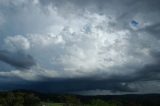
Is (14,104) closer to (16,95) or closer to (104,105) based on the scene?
(16,95)

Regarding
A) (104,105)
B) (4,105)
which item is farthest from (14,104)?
(104,105)

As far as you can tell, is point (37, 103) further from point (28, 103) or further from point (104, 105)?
point (104, 105)

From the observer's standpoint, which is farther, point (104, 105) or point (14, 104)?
point (104, 105)

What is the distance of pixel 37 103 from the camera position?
631ft

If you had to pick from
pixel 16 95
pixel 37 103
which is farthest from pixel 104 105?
pixel 16 95

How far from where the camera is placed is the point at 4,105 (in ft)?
596

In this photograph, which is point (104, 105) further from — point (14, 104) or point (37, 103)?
point (14, 104)

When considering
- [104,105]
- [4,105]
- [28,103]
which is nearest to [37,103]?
[28,103]

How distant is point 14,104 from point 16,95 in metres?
11.7

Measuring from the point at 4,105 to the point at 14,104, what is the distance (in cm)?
575

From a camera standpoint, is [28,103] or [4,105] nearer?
[4,105]

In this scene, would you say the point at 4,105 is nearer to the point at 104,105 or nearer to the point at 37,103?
the point at 37,103

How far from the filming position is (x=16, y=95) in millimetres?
193125

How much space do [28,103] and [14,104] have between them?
13.4 meters
